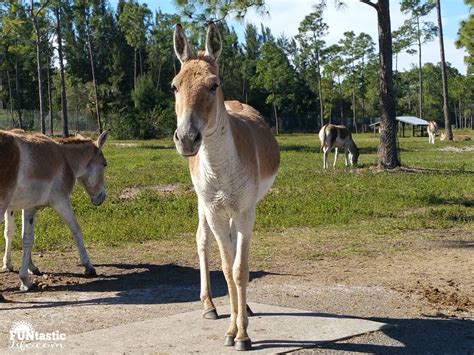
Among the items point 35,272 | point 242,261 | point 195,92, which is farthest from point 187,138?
point 35,272

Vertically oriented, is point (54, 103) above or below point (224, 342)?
above

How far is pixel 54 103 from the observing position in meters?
80.8

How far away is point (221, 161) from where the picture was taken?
5488mm

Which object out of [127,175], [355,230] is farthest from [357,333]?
[127,175]

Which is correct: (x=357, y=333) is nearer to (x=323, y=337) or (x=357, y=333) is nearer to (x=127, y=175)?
(x=323, y=337)

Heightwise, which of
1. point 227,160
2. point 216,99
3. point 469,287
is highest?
point 216,99

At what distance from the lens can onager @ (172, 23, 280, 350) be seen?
4973 millimetres

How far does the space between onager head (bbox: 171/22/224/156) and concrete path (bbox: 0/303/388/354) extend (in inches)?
70.0

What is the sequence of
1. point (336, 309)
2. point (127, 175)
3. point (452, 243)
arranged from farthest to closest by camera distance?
1. point (127, 175)
2. point (452, 243)
3. point (336, 309)

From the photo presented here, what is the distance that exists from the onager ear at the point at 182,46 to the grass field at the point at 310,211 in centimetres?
542

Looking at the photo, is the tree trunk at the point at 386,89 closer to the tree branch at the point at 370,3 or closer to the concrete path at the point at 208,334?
the tree branch at the point at 370,3

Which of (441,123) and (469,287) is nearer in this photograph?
(469,287)

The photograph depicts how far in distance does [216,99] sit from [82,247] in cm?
452

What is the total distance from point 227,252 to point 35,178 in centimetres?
347
